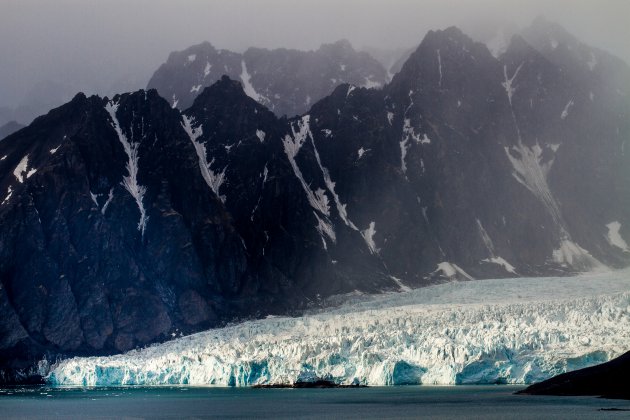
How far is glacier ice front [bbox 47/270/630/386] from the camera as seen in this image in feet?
439

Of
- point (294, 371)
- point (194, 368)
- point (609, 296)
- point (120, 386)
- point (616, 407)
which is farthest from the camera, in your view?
point (120, 386)

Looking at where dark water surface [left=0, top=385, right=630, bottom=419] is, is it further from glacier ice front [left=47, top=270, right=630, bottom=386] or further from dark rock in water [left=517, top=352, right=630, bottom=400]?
glacier ice front [left=47, top=270, right=630, bottom=386]

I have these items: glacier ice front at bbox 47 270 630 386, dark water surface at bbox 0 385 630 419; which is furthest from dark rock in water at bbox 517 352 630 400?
glacier ice front at bbox 47 270 630 386

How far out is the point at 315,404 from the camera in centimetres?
12675

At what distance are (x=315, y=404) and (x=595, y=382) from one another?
116 feet

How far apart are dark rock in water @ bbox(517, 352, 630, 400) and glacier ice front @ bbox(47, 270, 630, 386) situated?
5.55 m

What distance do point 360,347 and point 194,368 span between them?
Result: 99.5 feet

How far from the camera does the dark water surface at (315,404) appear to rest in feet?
354

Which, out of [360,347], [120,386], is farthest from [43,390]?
[360,347]

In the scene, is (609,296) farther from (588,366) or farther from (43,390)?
(43,390)

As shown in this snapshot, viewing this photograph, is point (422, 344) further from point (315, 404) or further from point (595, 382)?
point (595, 382)

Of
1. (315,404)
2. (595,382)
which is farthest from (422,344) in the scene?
(595,382)

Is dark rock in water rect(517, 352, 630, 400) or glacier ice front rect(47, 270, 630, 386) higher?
glacier ice front rect(47, 270, 630, 386)

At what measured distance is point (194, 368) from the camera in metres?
159
